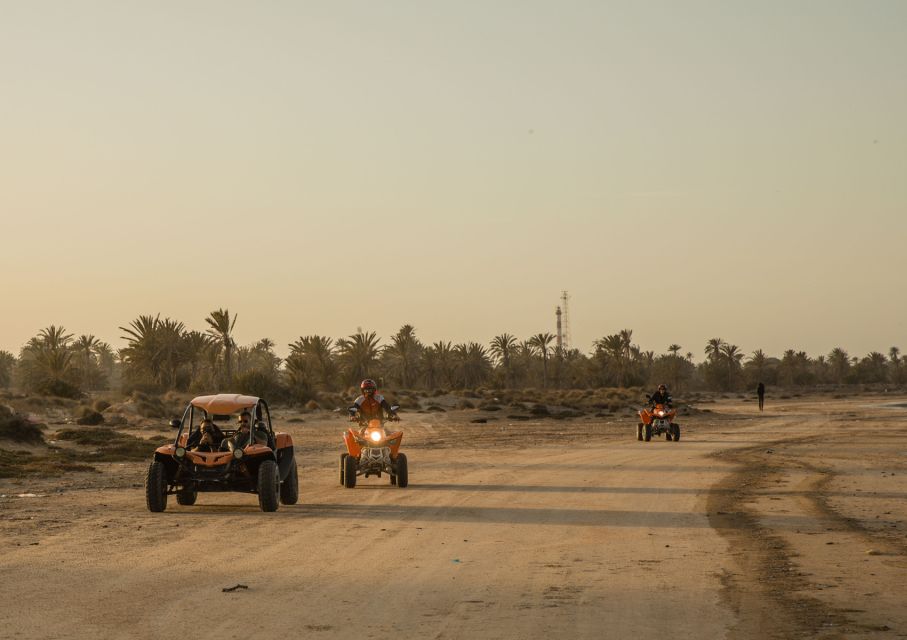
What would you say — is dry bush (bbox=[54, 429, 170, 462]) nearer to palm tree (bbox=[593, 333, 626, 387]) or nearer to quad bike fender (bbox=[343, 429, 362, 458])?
quad bike fender (bbox=[343, 429, 362, 458])

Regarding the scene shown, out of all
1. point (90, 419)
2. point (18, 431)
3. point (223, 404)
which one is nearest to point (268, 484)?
point (223, 404)

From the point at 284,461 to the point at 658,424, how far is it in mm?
23639

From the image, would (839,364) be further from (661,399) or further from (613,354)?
(661,399)

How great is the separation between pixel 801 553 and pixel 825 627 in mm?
3934

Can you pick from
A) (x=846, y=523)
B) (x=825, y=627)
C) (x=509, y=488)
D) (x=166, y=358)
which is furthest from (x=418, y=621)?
(x=166, y=358)

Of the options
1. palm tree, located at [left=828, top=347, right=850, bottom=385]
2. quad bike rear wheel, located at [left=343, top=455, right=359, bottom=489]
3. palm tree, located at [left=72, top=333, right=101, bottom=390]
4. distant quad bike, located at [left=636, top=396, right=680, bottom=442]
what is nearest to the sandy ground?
quad bike rear wheel, located at [left=343, top=455, right=359, bottom=489]

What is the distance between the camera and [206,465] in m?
17.1

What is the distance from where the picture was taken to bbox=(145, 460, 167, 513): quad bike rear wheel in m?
16.9

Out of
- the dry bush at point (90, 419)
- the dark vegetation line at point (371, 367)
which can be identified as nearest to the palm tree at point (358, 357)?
the dark vegetation line at point (371, 367)

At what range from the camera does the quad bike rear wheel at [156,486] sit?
16859 mm

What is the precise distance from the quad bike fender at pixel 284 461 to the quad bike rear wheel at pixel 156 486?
1.93 metres

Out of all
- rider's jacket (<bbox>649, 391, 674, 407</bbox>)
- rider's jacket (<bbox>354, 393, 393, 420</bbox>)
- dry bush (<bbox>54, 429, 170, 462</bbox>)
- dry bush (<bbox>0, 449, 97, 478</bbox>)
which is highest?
rider's jacket (<bbox>649, 391, 674, 407</bbox>)

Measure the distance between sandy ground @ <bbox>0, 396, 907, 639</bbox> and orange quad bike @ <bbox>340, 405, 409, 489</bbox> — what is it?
37cm

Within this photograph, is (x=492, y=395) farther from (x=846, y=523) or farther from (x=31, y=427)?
(x=846, y=523)
